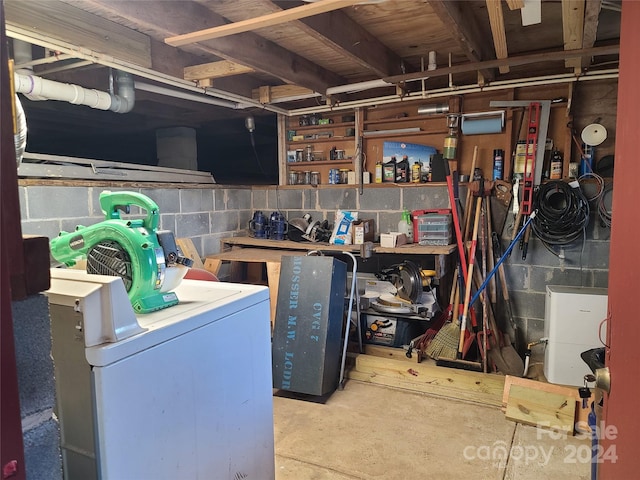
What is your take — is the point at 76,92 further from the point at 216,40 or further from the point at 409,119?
the point at 409,119

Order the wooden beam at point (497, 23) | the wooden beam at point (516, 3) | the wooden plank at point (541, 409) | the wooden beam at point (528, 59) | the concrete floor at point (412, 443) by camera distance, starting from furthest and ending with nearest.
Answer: the wooden plank at point (541, 409) → the wooden beam at point (528, 59) → the concrete floor at point (412, 443) → the wooden beam at point (497, 23) → the wooden beam at point (516, 3)

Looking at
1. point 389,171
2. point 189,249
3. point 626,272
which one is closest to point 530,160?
point 389,171

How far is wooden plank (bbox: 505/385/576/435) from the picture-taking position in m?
2.48

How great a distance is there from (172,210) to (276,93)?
1239mm

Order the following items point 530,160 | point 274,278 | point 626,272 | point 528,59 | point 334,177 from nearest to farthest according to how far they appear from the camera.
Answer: point 626,272
point 528,59
point 530,160
point 274,278
point 334,177

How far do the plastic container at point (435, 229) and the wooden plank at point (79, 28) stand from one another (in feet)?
7.21

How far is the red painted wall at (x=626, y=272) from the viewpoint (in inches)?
32.6

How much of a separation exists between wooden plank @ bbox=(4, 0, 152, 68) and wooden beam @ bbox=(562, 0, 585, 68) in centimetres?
225

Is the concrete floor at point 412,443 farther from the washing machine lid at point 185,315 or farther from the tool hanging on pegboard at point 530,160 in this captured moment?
the tool hanging on pegboard at point 530,160

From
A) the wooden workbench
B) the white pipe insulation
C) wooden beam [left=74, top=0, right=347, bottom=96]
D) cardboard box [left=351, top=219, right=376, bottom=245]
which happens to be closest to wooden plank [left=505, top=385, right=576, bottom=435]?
the wooden workbench

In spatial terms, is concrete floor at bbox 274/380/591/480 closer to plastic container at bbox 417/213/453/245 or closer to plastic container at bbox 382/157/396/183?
plastic container at bbox 417/213/453/245

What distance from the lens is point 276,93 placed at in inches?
135

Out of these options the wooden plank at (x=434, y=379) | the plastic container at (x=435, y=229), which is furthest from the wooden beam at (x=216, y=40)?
the wooden plank at (x=434, y=379)

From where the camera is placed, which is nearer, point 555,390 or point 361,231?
point 555,390
